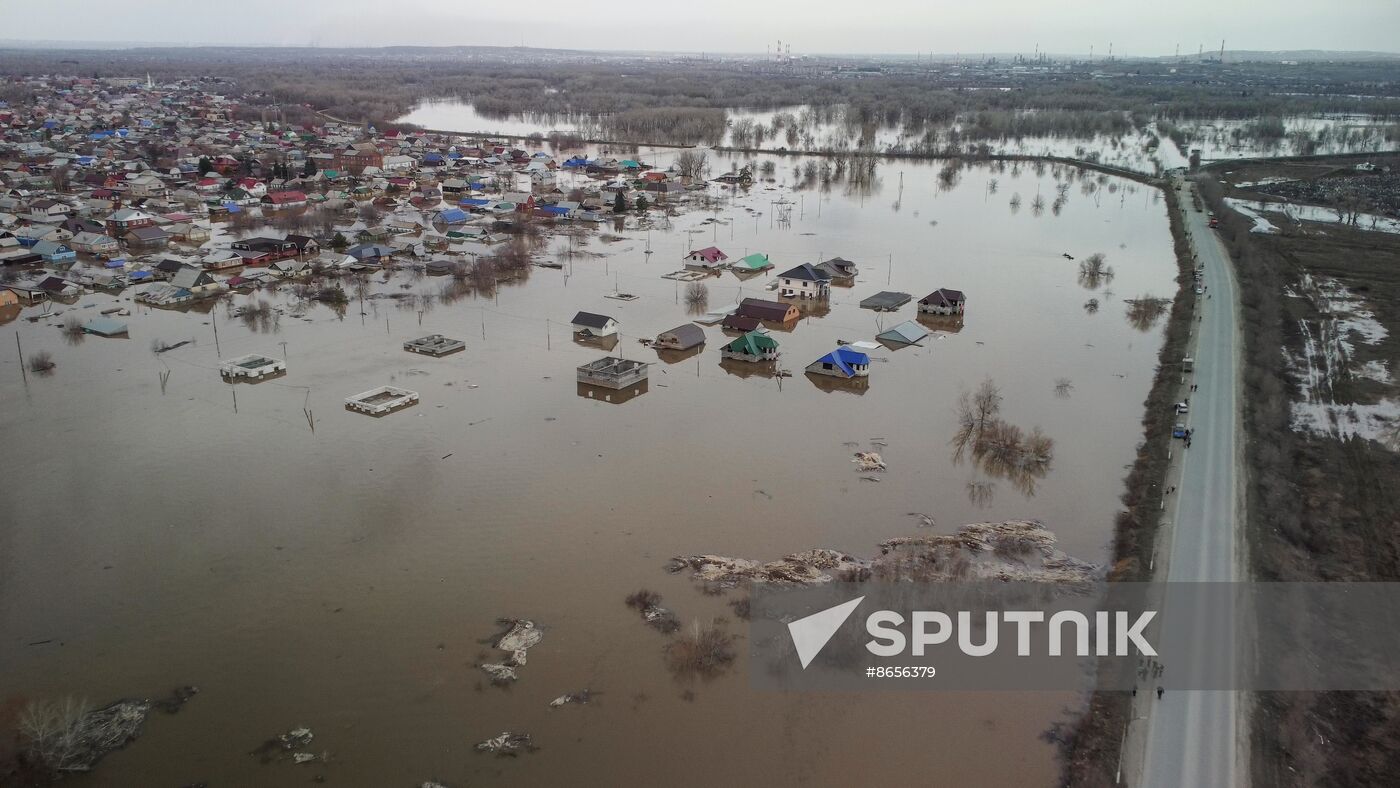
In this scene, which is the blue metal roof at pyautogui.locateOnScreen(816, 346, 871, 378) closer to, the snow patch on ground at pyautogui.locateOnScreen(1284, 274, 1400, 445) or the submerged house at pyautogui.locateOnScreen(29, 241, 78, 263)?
the snow patch on ground at pyautogui.locateOnScreen(1284, 274, 1400, 445)

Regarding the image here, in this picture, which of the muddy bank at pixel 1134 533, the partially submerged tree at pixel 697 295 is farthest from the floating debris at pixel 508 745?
the partially submerged tree at pixel 697 295

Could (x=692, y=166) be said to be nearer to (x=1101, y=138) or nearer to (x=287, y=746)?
(x=1101, y=138)

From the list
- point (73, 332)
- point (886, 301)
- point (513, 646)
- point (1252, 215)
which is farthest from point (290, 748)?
point (1252, 215)

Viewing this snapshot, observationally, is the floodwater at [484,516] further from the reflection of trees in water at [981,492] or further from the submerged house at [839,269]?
the submerged house at [839,269]

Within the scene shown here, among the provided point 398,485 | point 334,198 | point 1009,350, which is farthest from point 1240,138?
point 398,485

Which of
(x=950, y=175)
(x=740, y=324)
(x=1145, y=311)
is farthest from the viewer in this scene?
(x=950, y=175)
